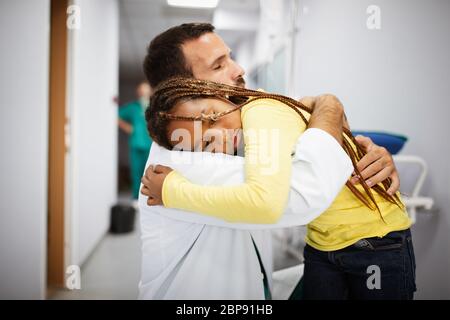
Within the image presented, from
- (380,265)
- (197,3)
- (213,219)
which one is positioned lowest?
(380,265)

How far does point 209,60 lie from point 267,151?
0.94ft

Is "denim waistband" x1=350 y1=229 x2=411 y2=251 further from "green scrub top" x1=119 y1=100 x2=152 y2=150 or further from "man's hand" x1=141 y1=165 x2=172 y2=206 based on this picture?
"green scrub top" x1=119 y1=100 x2=152 y2=150

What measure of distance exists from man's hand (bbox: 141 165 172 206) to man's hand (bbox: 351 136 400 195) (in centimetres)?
40

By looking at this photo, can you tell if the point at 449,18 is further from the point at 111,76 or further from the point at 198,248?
the point at 111,76

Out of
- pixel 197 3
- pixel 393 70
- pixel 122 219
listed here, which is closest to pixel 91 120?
pixel 122 219

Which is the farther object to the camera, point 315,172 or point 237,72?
point 237,72

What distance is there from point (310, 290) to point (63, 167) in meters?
1.41

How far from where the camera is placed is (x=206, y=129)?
2.12ft

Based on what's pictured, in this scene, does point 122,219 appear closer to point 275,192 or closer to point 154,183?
point 154,183

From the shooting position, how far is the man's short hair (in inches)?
27.9

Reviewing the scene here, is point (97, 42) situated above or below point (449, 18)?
above

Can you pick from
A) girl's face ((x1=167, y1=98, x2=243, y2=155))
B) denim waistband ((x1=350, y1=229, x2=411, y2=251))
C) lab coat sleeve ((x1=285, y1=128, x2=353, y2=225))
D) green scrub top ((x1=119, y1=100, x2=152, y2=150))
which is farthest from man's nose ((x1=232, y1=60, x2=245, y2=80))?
green scrub top ((x1=119, y1=100, x2=152, y2=150))

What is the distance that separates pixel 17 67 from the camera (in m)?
1.13

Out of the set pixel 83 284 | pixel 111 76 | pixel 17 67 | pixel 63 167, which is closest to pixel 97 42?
A: pixel 111 76
